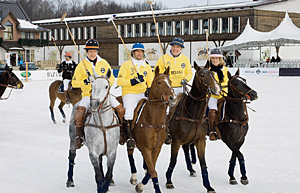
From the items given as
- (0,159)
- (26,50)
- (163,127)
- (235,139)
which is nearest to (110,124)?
(163,127)

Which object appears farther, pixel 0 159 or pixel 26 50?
pixel 26 50

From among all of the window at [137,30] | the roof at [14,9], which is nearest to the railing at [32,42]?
the roof at [14,9]

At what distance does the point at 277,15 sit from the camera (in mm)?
51375

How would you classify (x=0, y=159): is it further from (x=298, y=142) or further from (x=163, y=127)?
(x=298, y=142)

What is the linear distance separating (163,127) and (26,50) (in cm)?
5876

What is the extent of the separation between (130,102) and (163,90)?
3.64 ft

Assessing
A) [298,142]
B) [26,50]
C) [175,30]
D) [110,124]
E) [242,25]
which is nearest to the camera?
[110,124]

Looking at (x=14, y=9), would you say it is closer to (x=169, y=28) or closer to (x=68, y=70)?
(x=169, y=28)

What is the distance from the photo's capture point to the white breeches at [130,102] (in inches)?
285

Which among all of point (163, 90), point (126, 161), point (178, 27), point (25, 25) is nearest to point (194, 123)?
point (163, 90)

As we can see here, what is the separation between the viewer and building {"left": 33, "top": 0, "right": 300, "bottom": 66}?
49.9m

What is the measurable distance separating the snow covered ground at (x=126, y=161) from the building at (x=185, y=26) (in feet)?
107

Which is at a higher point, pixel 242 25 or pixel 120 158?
pixel 242 25

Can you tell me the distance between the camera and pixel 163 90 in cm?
638
